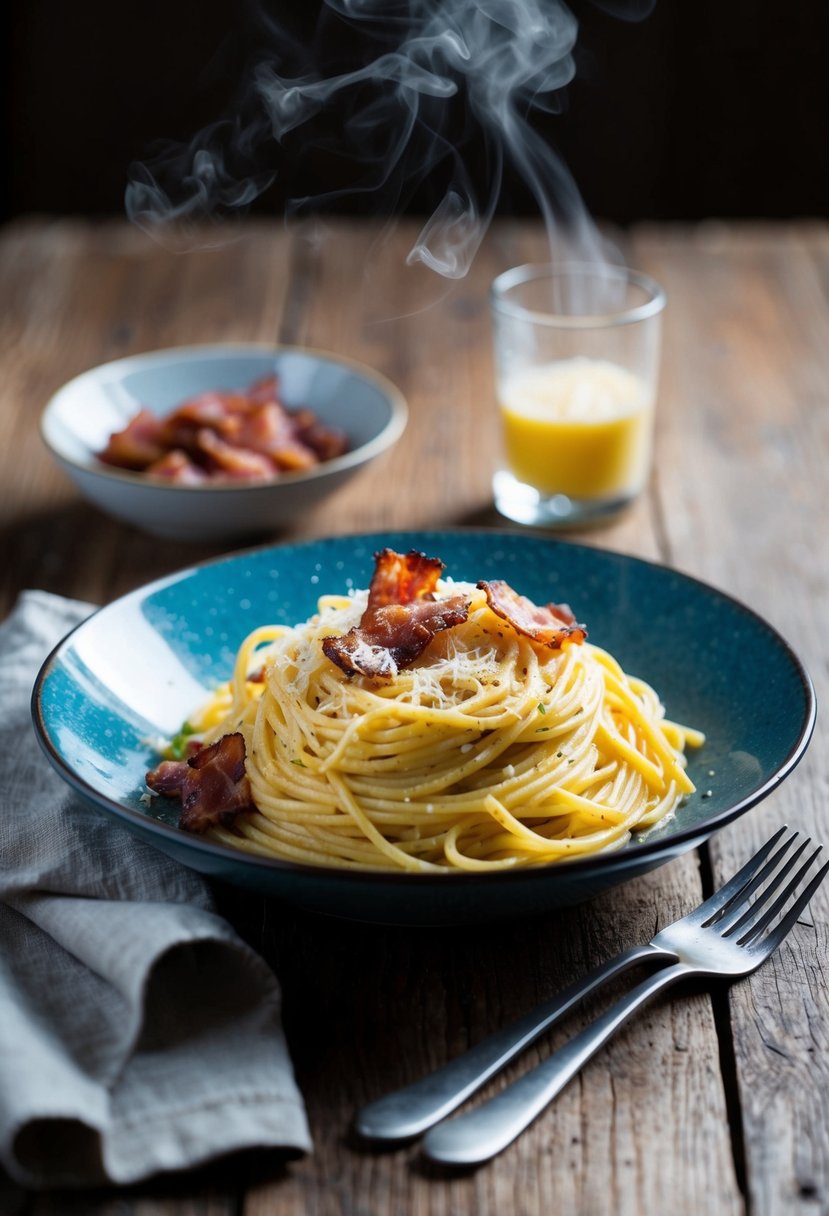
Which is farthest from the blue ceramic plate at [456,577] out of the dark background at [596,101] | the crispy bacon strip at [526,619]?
the dark background at [596,101]

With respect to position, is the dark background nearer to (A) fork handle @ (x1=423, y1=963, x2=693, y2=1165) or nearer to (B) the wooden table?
(B) the wooden table

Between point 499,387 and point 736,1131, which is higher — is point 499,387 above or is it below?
below

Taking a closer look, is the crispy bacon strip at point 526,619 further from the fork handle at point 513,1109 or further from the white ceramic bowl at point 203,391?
the white ceramic bowl at point 203,391

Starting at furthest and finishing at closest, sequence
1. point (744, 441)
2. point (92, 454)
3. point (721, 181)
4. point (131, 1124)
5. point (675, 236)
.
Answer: point (721, 181) < point (675, 236) < point (744, 441) < point (92, 454) < point (131, 1124)

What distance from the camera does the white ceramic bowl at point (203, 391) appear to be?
3.37 metres

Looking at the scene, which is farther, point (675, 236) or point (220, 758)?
point (675, 236)

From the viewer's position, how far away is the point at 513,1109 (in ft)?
5.53

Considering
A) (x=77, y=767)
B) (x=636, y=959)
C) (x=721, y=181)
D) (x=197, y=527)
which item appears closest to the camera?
(x=636, y=959)

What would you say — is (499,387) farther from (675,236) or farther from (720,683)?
(675,236)

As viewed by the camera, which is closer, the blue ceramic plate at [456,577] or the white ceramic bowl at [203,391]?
the blue ceramic plate at [456,577]

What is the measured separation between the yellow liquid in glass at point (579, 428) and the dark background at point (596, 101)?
163 inches

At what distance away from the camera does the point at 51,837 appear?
2217 millimetres

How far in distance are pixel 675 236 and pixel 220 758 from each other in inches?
167

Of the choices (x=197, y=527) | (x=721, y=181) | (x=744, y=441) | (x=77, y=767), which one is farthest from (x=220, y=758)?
(x=721, y=181)
